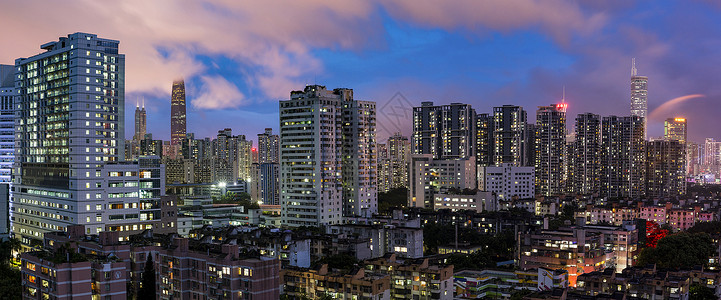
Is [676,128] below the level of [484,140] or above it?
above

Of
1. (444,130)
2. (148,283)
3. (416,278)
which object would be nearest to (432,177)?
(444,130)

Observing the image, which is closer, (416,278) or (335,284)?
(335,284)

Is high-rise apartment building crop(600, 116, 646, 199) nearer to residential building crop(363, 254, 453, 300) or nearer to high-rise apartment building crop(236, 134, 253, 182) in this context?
high-rise apartment building crop(236, 134, 253, 182)

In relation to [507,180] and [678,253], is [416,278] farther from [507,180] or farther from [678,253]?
[507,180]

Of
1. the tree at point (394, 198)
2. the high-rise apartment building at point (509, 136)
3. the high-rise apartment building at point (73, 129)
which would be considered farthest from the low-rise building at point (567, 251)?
the high-rise apartment building at point (509, 136)

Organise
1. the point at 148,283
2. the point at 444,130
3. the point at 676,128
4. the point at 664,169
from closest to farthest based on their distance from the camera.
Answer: the point at 148,283 → the point at 444,130 → the point at 664,169 → the point at 676,128

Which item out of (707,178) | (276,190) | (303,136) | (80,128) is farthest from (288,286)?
(707,178)

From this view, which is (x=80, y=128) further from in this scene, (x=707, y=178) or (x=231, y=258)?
(x=707, y=178)
